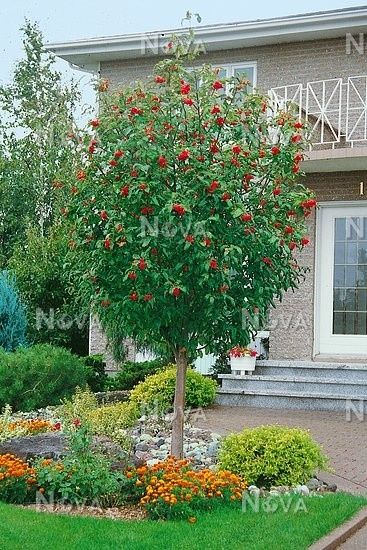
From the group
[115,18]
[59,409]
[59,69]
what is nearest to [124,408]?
[59,409]

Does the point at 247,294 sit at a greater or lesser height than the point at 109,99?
lesser

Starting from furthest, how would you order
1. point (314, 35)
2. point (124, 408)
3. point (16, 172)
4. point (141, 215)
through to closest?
point (16, 172), point (314, 35), point (124, 408), point (141, 215)

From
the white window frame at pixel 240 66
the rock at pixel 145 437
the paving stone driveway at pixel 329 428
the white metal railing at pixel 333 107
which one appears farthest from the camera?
the white window frame at pixel 240 66

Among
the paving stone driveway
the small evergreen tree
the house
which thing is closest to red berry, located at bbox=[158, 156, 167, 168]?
the paving stone driveway

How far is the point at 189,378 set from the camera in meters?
13.3

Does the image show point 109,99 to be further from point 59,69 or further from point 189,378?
point 59,69

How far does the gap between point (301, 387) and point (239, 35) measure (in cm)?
650

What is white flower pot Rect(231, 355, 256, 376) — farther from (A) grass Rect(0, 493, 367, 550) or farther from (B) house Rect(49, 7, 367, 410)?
(A) grass Rect(0, 493, 367, 550)

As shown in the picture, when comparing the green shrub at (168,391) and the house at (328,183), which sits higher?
the house at (328,183)

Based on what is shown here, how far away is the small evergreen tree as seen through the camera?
15.6m

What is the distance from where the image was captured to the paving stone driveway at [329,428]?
9.00 meters

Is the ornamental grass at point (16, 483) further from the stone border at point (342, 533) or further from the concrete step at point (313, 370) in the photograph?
the concrete step at point (313, 370)

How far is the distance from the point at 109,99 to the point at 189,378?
19.5 feet

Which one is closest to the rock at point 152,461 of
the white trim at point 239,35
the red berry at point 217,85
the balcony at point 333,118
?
the red berry at point 217,85
